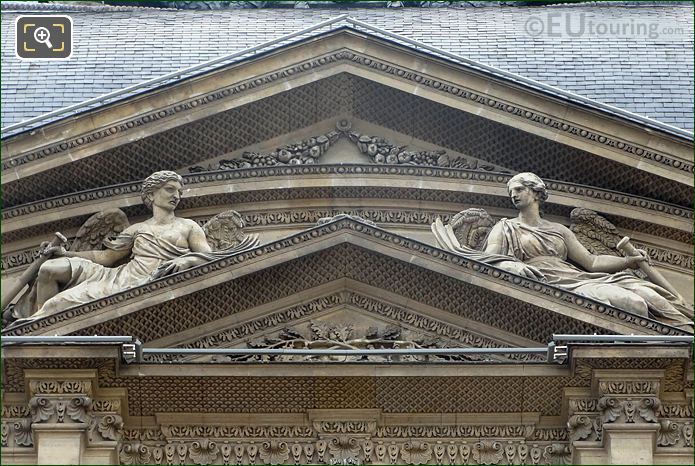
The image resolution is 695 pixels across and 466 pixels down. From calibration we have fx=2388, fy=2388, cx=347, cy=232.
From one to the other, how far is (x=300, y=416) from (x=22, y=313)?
3223mm

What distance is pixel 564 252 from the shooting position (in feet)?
84.8

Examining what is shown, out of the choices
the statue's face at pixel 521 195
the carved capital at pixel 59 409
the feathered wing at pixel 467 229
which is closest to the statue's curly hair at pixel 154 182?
the carved capital at pixel 59 409

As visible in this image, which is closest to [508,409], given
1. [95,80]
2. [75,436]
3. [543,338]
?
[543,338]

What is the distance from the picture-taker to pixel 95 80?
96.6 feet

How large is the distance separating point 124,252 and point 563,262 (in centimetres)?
476

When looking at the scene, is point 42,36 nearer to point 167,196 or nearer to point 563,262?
point 167,196

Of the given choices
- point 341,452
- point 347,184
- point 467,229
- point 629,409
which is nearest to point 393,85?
point 347,184

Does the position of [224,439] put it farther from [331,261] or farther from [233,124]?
[233,124]

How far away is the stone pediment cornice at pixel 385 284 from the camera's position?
24.6 meters

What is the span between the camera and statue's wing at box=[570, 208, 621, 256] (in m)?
26.4

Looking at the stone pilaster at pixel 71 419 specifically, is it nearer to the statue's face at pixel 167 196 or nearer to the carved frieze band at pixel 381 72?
the statue's face at pixel 167 196

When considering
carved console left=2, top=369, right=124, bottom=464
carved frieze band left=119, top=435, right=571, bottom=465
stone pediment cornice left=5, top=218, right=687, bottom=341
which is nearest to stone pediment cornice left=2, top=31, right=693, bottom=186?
stone pediment cornice left=5, top=218, right=687, bottom=341

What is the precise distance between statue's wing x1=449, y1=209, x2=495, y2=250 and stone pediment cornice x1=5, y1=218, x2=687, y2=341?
1.12 m

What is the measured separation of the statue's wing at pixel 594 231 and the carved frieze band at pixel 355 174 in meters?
0.30
